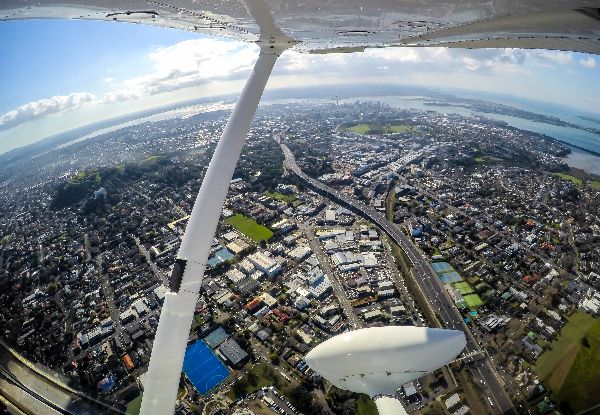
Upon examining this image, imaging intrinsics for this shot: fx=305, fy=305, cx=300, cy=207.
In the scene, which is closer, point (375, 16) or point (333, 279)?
point (375, 16)

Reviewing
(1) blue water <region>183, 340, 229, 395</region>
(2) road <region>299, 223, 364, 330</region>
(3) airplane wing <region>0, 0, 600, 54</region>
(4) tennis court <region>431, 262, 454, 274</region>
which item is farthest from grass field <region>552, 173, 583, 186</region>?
(3) airplane wing <region>0, 0, 600, 54</region>

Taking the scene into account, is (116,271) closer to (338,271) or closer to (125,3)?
(338,271)

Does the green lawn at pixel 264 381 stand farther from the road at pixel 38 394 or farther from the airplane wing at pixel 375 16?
the airplane wing at pixel 375 16

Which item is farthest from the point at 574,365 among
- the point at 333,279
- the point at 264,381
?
the point at 264,381

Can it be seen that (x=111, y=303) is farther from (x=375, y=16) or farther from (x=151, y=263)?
(x=375, y=16)

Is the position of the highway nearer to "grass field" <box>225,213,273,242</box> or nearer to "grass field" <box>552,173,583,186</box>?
"grass field" <box>225,213,273,242</box>

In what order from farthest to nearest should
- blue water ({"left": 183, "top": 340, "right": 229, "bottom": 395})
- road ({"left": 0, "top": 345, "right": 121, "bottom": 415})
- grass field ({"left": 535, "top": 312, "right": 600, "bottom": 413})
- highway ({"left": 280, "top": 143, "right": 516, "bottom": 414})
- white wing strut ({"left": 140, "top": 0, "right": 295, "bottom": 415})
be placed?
blue water ({"left": 183, "top": 340, "right": 229, "bottom": 395}), highway ({"left": 280, "top": 143, "right": 516, "bottom": 414}), grass field ({"left": 535, "top": 312, "right": 600, "bottom": 413}), road ({"left": 0, "top": 345, "right": 121, "bottom": 415}), white wing strut ({"left": 140, "top": 0, "right": 295, "bottom": 415})

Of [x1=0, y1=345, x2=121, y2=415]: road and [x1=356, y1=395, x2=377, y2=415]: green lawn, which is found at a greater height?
[x1=0, y1=345, x2=121, y2=415]: road
